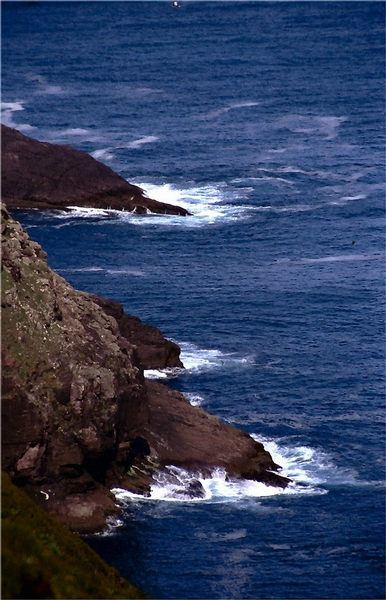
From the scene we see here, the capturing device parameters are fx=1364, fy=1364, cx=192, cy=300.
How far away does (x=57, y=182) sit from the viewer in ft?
516

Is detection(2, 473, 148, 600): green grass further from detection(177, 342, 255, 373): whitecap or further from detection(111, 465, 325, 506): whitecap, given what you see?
detection(177, 342, 255, 373): whitecap

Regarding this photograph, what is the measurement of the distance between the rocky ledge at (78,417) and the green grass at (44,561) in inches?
405

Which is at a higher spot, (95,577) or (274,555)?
(95,577)

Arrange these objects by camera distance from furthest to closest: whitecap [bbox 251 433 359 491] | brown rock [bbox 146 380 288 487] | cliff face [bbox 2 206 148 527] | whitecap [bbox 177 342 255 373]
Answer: whitecap [bbox 177 342 255 373] < brown rock [bbox 146 380 288 487] < whitecap [bbox 251 433 359 491] < cliff face [bbox 2 206 148 527]

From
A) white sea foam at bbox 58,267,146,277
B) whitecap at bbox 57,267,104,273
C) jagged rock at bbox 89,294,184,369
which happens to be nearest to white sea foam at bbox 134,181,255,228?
white sea foam at bbox 58,267,146,277

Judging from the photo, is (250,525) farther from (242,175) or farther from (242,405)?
(242,175)

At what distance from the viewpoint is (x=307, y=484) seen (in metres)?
90.2

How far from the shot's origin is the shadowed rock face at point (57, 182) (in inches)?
6122

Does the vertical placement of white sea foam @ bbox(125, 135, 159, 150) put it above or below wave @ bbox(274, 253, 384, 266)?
above

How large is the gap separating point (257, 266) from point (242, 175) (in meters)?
39.9

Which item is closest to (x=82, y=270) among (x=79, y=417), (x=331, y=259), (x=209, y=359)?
(x=331, y=259)

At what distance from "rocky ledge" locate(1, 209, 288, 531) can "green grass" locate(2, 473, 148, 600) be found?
1028cm

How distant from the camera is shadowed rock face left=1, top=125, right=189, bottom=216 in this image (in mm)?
155500

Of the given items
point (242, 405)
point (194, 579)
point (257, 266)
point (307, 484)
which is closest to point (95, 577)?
point (194, 579)
